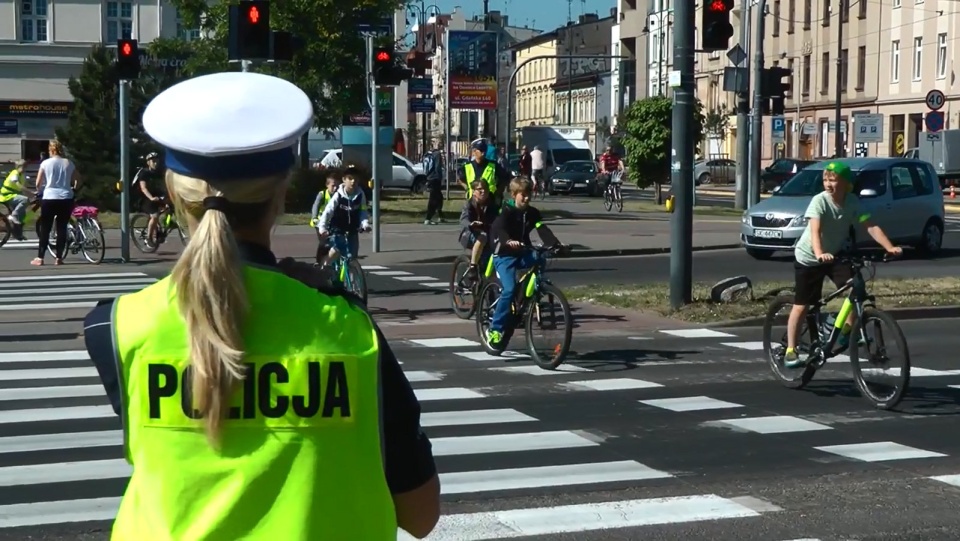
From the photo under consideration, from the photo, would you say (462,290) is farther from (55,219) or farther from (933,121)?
(933,121)

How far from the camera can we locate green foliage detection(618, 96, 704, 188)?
41969 mm

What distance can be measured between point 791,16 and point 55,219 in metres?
60.5

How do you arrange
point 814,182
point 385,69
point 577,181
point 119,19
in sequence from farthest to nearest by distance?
1. point 119,19
2. point 577,181
3. point 814,182
4. point 385,69

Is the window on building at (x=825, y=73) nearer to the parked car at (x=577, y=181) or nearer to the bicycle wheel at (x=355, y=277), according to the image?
the parked car at (x=577, y=181)

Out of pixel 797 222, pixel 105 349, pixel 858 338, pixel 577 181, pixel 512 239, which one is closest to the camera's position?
pixel 105 349

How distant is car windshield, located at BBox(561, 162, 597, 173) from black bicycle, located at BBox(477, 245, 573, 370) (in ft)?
136

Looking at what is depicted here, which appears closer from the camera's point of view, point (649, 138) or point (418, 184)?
point (649, 138)

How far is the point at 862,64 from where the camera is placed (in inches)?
2736

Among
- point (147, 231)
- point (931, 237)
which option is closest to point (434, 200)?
point (147, 231)

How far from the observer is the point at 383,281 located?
20062 millimetres

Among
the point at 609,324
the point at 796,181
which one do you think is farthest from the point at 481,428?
the point at 796,181

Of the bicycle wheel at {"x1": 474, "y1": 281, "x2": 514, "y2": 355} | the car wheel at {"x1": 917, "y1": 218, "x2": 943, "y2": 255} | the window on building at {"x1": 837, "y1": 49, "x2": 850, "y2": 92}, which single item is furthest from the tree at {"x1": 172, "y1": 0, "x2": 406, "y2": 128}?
the window on building at {"x1": 837, "y1": 49, "x2": 850, "y2": 92}

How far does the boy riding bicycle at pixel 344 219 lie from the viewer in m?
15.1

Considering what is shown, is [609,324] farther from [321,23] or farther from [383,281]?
[321,23]
